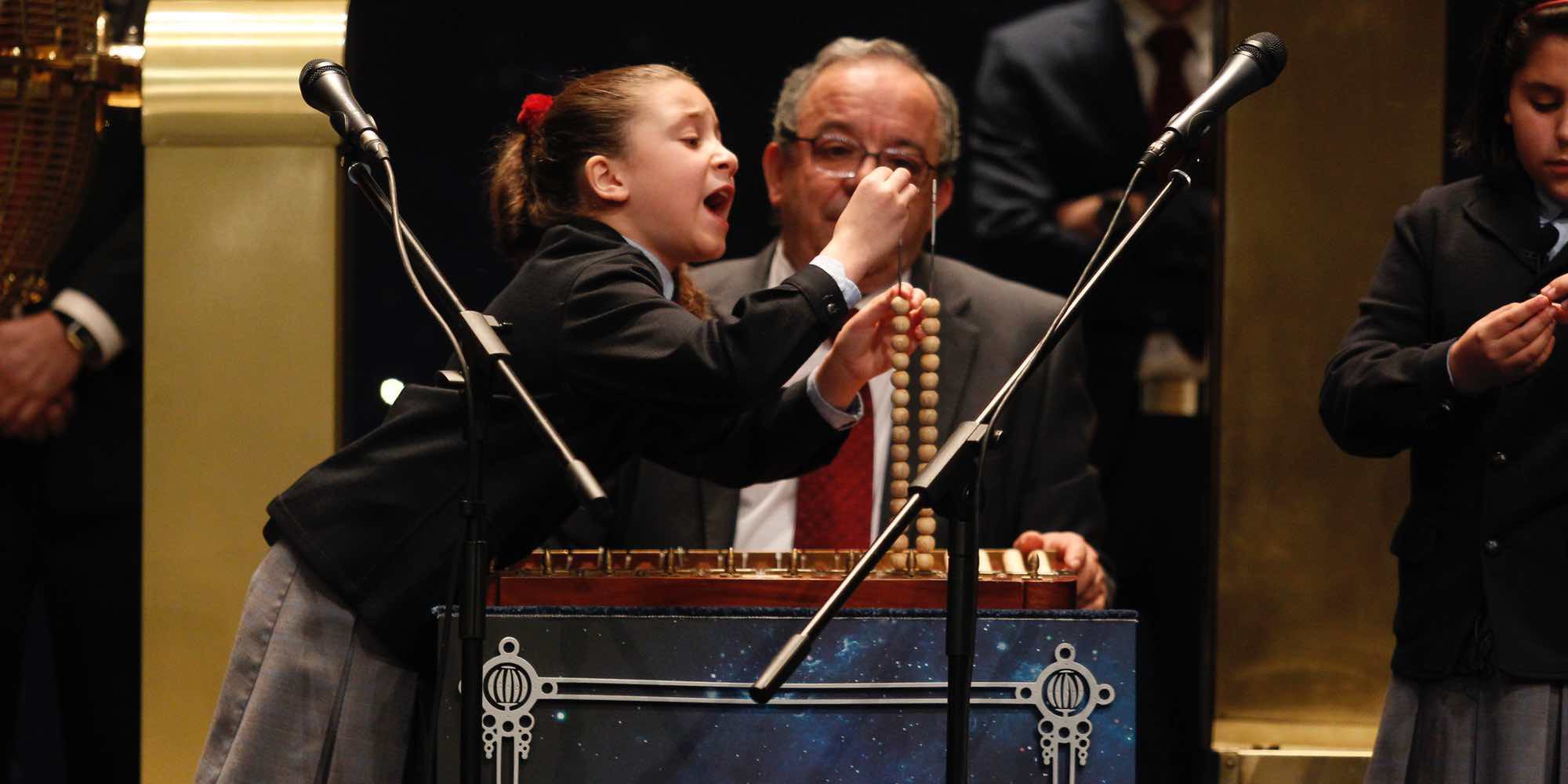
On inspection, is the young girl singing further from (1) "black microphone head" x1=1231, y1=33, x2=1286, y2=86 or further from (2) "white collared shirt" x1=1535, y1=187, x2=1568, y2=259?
(2) "white collared shirt" x1=1535, y1=187, x2=1568, y2=259

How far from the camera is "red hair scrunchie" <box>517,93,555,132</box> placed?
10.2ft

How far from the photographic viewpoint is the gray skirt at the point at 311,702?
274 centimetres

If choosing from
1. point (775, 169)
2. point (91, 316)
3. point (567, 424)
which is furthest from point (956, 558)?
point (91, 316)

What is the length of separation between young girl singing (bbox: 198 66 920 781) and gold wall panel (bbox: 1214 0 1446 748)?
110 centimetres

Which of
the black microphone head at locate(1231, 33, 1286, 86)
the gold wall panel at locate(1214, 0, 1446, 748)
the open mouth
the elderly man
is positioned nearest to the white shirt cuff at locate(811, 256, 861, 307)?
the open mouth

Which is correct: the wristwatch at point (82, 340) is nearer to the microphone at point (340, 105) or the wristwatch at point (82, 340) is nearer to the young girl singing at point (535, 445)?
the young girl singing at point (535, 445)

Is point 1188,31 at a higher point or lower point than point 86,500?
higher

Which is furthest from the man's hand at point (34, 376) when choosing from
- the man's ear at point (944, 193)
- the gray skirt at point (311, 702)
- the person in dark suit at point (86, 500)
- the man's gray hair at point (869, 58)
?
the man's ear at point (944, 193)

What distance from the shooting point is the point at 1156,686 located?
443cm

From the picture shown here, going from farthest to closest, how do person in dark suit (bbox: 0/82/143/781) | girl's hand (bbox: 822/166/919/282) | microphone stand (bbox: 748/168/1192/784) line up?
person in dark suit (bbox: 0/82/143/781) < girl's hand (bbox: 822/166/919/282) < microphone stand (bbox: 748/168/1192/784)

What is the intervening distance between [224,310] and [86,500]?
0.58 meters

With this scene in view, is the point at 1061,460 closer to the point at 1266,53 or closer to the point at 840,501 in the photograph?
the point at 840,501

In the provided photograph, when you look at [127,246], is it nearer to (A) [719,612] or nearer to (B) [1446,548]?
(A) [719,612]

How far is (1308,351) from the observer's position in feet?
11.9
